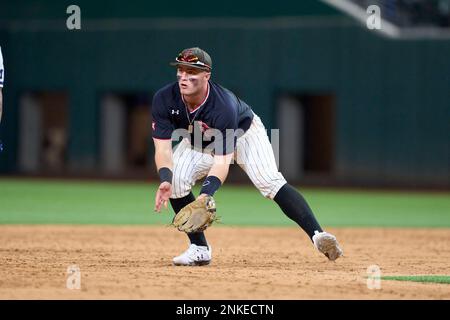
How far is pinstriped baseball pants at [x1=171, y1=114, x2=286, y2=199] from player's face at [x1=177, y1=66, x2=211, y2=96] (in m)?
0.67

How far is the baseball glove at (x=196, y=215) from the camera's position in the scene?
809 cm

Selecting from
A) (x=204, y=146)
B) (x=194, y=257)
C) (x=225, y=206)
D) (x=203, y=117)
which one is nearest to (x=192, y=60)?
(x=203, y=117)

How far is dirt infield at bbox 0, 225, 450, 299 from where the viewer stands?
7121 millimetres

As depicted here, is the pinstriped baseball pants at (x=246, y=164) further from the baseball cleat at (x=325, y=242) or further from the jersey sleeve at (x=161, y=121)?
the baseball cleat at (x=325, y=242)

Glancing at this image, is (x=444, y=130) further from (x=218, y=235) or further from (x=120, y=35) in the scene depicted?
(x=218, y=235)

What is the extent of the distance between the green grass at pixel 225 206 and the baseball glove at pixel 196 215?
5950 millimetres

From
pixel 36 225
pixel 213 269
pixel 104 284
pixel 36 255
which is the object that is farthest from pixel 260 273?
pixel 36 225

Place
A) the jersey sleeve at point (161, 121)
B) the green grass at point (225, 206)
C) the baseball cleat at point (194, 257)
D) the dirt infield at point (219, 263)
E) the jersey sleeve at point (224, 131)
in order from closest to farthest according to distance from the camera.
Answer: the dirt infield at point (219, 263) < the jersey sleeve at point (224, 131) < the jersey sleeve at point (161, 121) < the baseball cleat at point (194, 257) < the green grass at point (225, 206)

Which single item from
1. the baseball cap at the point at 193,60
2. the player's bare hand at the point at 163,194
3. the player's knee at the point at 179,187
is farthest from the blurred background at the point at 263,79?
the player's bare hand at the point at 163,194

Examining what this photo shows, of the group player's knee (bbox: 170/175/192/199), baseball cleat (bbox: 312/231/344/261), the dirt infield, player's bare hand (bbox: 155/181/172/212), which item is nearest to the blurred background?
the dirt infield

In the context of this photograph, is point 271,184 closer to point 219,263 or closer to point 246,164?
point 246,164

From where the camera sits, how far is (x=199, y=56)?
8.32 m

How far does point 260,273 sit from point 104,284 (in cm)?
150

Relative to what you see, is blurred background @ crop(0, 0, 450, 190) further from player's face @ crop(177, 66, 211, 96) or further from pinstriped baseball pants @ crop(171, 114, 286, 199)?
player's face @ crop(177, 66, 211, 96)
